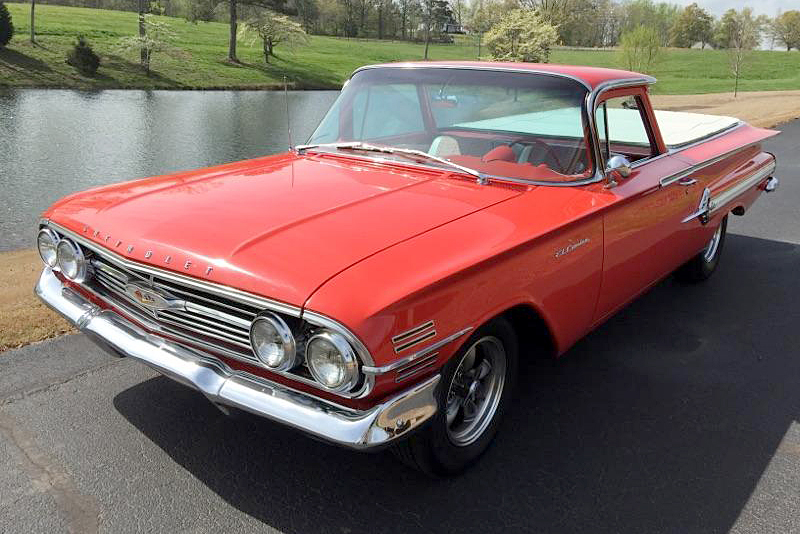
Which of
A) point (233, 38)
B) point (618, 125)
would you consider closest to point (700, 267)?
point (618, 125)

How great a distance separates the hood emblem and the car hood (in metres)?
0.13

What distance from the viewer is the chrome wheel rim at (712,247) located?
4.92 meters

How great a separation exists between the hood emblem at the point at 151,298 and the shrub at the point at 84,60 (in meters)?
29.6

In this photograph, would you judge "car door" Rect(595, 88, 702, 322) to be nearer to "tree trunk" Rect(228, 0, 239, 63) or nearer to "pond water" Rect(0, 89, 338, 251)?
"pond water" Rect(0, 89, 338, 251)

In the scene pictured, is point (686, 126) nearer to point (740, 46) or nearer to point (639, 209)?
point (639, 209)

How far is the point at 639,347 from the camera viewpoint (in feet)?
12.7

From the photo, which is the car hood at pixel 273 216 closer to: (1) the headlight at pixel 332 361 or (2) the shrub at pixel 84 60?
(1) the headlight at pixel 332 361

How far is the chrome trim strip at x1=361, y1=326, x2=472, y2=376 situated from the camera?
6.56 feet

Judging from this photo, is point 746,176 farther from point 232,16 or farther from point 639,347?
point 232,16

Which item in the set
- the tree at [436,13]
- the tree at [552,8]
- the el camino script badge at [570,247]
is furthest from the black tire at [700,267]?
the tree at [436,13]

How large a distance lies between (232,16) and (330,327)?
4023 centimetres

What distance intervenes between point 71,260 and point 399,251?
1482 mm

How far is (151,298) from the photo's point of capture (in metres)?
2.44

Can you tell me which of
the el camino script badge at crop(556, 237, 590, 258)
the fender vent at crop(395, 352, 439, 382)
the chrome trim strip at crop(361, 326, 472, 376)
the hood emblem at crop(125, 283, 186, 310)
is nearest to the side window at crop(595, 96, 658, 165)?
the el camino script badge at crop(556, 237, 590, 258)
